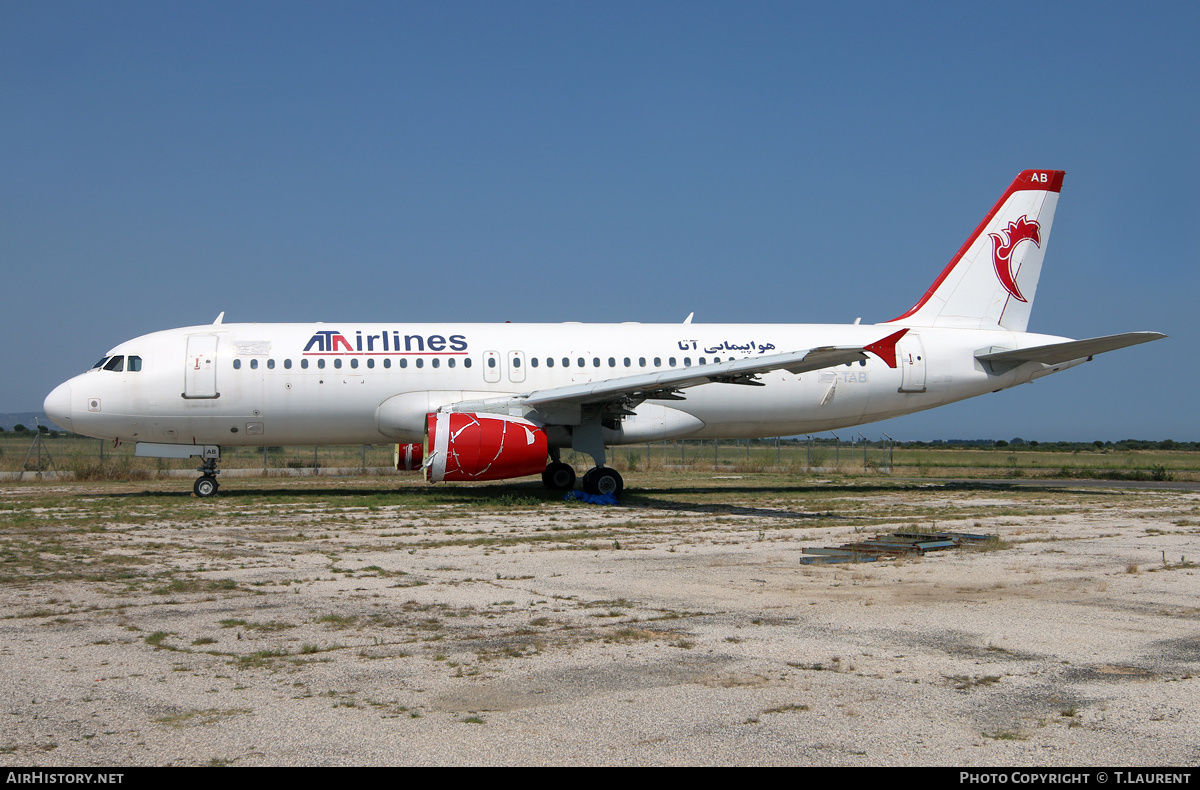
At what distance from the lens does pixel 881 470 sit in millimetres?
35938

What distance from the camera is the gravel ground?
4676 millimetres

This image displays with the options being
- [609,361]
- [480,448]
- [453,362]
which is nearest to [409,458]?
[453,362]

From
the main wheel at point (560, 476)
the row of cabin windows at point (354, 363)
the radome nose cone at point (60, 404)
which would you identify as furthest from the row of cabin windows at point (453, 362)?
the main wheel at point (560, 476)

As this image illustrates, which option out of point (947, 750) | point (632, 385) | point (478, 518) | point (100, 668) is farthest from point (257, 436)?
point (947, 750)

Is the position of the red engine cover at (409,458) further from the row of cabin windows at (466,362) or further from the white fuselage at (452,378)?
the row of cabin windows at (466,362)

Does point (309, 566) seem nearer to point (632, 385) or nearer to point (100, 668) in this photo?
point (100, 668)

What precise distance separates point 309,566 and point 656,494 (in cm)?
1208

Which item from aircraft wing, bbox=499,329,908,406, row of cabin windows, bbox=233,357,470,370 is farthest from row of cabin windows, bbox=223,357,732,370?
aircraft wing, bbox=499,329,908,406

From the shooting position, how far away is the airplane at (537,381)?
746 inches

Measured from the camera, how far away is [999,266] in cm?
2338

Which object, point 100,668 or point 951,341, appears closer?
point 100,668

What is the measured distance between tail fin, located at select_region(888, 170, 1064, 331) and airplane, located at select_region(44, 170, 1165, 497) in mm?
50

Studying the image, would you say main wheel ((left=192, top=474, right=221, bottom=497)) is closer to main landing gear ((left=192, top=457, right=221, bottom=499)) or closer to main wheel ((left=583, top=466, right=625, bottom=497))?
main landing gear ((left=192, top=457, right=221, bottom=499))
